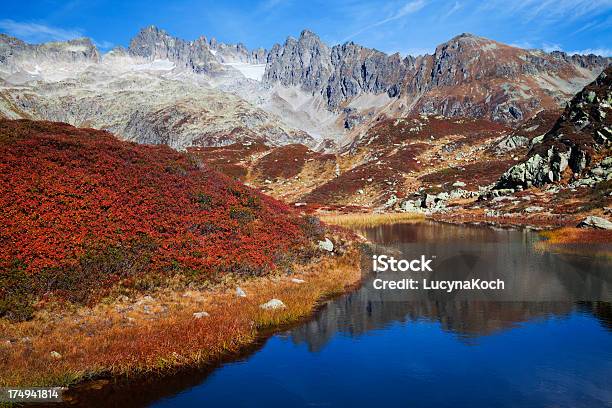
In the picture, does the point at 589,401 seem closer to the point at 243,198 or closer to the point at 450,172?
the point at 243,198

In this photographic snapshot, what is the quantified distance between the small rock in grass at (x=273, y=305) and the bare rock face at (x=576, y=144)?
232ft

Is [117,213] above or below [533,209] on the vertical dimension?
below

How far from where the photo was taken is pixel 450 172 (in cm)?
11462

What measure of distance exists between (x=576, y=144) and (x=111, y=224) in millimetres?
79960

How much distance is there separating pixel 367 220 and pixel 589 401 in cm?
6281

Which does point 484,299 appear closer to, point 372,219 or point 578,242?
point 578,242

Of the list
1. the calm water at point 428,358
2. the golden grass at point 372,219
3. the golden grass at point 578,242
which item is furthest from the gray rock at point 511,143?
the calm water at point 428,358

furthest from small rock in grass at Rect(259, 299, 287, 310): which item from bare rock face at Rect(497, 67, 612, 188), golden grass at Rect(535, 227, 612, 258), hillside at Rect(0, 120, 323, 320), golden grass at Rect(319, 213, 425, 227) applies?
bare rock face at Rect(497, 67, 612, 188)

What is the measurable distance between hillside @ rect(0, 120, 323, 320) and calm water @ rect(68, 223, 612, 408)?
8.42 metres

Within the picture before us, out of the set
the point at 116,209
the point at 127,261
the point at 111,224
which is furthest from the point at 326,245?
the point at 111,224

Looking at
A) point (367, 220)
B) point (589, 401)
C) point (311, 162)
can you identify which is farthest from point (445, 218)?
point (311, 162)

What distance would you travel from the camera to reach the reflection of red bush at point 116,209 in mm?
24266

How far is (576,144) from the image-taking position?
258ft

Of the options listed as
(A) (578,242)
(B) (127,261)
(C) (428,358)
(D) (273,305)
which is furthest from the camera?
(A) (578,242)
